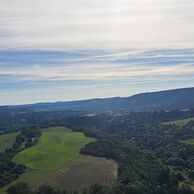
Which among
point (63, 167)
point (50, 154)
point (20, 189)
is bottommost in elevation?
point (20, 189)

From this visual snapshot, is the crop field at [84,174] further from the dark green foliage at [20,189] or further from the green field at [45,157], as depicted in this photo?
the dark green foliage at [20,189]

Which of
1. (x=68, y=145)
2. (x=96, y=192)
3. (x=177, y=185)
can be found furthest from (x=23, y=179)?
(x=68, y=145)

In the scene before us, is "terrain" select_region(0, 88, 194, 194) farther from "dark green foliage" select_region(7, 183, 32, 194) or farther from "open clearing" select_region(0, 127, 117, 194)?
"dark green foliage" select_region(7, 183, 32, 194)

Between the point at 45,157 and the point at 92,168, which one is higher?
the point at 45,157

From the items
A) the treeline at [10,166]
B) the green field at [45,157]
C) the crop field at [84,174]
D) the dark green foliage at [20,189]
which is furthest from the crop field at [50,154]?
the dark green foliage at [20,189]

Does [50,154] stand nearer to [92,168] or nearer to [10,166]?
[10,166]

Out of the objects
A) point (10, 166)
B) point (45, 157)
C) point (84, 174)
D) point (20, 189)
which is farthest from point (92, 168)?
point (20, 189)

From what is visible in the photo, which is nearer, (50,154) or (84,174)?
(84,174)
